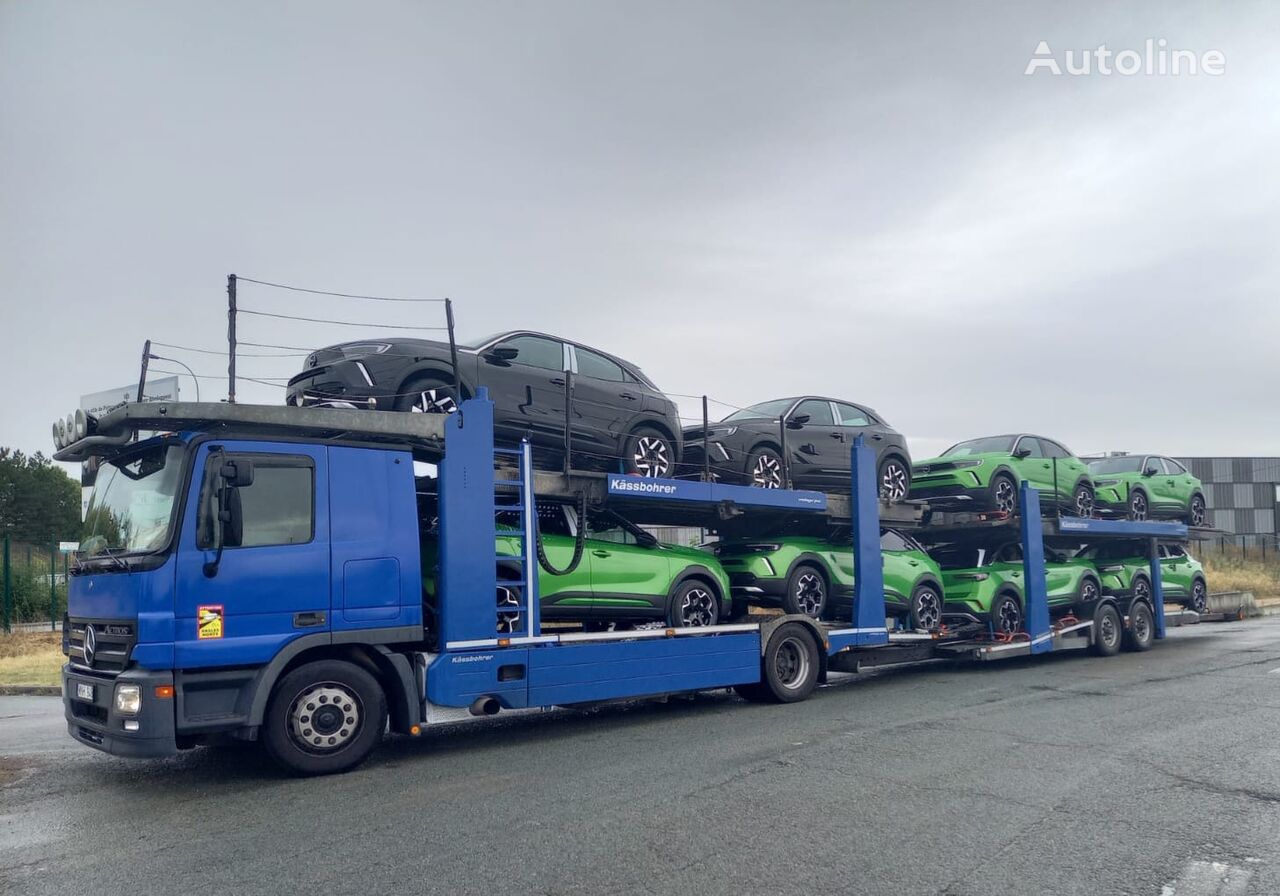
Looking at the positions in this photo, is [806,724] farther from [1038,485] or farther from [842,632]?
[1038,485]

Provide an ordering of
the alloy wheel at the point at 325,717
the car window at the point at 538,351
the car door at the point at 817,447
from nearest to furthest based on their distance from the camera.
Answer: the alloy wheel at the point at 325,717, the car window at the point at 538,351, the car door at the point at 817,447

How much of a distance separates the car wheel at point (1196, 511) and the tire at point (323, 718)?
52.7 ft

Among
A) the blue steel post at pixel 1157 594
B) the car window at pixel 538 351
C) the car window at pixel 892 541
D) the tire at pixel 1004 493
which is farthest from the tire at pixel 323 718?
the blue steel post at pixel 1157 594

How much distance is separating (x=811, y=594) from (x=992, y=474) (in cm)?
413

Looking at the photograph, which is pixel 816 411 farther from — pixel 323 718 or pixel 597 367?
pixel 323 718

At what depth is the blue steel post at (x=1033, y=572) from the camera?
13641 millimetres

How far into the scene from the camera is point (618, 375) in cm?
1000

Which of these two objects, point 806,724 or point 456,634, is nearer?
point 456,634

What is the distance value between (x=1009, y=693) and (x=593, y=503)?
5.52 metres

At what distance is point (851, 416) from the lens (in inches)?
483

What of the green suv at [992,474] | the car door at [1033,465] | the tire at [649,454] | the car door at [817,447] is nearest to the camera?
the tire at [649,454]

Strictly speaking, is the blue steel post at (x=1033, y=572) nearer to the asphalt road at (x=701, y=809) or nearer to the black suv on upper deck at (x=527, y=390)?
the asphalt road at (x=701, y=809)

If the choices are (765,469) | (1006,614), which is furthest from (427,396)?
(1006,614)

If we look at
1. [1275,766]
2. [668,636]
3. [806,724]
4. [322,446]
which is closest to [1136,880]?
[1275,766]
